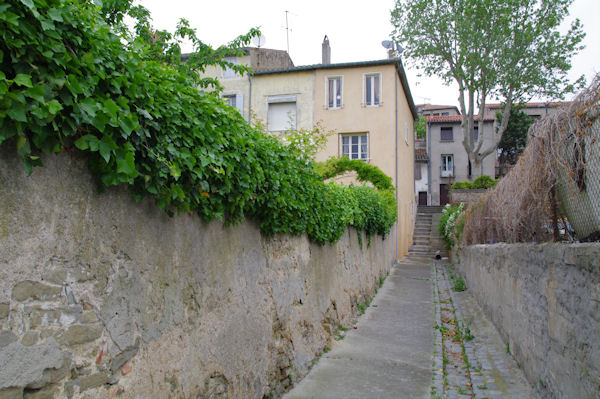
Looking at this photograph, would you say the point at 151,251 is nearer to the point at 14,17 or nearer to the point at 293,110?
the point at 14,17

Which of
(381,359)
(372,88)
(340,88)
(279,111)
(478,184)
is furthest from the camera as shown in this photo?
(478,184)

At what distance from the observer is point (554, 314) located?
4363 millimetres

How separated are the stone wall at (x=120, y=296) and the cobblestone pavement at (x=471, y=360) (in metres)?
2.50

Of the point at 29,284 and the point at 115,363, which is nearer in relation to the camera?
the point at 29,284

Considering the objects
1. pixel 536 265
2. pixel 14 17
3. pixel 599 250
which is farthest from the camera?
pixel 536 265

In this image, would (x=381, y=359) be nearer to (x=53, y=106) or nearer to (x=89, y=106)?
(x=89, y=106)

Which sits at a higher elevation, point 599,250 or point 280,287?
point 599,250

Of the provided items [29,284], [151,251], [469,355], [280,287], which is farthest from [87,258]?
[469,355]

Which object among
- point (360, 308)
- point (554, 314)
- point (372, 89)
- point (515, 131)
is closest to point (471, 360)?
point (554, 314)

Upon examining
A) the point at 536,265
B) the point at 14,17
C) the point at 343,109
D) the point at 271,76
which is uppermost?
the point at 271,76

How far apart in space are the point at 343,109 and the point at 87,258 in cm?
1962

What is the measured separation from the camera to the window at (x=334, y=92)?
21484 millimetres

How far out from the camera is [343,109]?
21.3 m

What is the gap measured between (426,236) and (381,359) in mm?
20187
